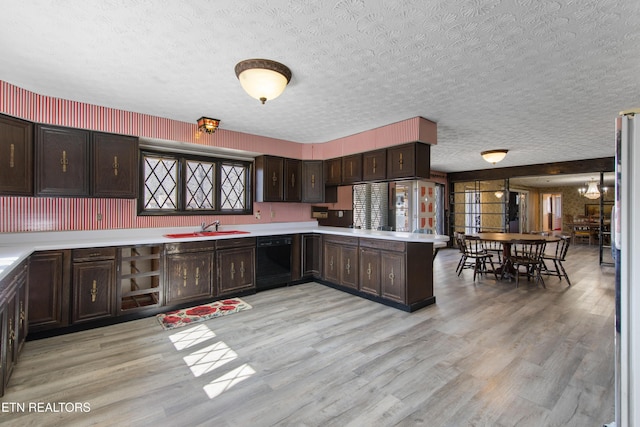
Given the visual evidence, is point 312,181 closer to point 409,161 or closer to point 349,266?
point 349,266

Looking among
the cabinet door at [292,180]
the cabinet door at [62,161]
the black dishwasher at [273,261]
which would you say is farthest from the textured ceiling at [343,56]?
the black dishwasher at [273,261]

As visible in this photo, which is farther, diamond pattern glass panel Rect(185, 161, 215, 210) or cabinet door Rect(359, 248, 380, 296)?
diamond pattern glass panel Rect(185, 161, 215, 210)

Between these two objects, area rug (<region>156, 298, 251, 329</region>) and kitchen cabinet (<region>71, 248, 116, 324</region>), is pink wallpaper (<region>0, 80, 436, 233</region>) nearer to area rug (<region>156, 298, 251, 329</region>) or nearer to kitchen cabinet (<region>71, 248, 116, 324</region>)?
kitchen cabinet (<region>71, 248, 116, 324</region>)

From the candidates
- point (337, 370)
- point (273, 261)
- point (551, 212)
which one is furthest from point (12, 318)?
point (551, 212)

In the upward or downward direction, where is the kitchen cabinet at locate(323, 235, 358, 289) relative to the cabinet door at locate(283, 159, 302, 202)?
downward

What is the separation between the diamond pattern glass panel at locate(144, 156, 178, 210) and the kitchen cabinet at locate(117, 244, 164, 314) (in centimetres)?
79

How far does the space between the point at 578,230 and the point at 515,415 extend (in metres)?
12.4

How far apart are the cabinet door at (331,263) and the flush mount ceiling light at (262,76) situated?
8.78 feet

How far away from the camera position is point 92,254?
3033 millimetres

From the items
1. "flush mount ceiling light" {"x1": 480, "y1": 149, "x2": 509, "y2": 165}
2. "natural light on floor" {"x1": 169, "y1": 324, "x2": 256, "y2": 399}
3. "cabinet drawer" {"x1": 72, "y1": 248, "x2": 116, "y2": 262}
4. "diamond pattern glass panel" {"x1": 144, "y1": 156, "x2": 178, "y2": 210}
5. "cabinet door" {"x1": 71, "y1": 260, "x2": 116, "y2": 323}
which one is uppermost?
"flush mount ceiling light" {"x1": 480, "y1": 149, "x2": 509, "y2": 165}

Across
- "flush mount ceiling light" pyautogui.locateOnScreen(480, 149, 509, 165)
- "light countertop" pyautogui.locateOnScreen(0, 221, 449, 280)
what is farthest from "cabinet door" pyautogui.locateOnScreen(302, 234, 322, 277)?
"flush mount ceiling light" pyautogui.locateOnScreen(480, 149, 509, 165)

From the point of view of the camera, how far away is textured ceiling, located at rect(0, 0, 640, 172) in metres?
1.76

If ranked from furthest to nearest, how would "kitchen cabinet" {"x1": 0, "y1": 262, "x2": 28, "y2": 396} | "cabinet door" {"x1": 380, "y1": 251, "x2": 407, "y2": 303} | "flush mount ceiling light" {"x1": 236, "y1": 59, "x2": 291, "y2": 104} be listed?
"cabinet door" {"x1": 380, "y1": 251, "x2": 407, "y2": 303} → "flush mount ceiling light" {"x1": 236, "y1": 59, "x2": 291, "y2": 104} → "kitchen cabinet" {"x1": 0, "y1": 262, "x2": 28, "y2": 396}

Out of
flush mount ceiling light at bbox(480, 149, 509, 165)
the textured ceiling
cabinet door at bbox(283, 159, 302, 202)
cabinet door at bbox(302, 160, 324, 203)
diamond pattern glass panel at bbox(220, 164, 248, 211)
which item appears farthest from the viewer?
flush mount ceiling light at bbox(480, 149, 509, 165)
